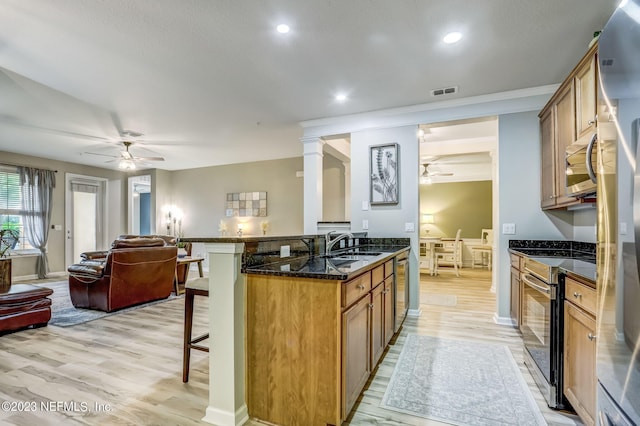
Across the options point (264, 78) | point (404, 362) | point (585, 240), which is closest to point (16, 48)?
point (264, 78)

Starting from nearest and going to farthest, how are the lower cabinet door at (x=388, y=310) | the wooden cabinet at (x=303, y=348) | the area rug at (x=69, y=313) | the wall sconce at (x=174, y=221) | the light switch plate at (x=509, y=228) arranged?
the wooden cabinet at (x=303, y=348) < the lower cabinet door at (x=388, y=310) < the light switch plate at (x=509, y=228) < the area rug at (x=69, y=313) < the wall sconce at (x=174, y=221)

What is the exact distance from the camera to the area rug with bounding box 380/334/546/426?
1845 millimetres

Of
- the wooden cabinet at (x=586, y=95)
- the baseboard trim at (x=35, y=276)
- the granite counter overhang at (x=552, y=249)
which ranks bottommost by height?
the baseboard trim at (x=35, y=276)

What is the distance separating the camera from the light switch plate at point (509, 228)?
352cm

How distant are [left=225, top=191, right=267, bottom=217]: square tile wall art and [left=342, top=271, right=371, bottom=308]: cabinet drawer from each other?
545 cm

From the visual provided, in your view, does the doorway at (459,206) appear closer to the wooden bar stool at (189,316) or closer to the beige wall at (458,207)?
the beige wall at (458,207)

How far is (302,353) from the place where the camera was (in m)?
1.67

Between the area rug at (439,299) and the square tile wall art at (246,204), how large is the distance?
13.3 ft

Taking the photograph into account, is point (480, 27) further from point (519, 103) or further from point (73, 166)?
point (73, 166)

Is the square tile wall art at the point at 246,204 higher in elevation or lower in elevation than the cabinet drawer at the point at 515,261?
higher

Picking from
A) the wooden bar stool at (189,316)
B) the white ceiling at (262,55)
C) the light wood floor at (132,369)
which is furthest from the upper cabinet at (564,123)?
the wooden bar stool at (189,316)

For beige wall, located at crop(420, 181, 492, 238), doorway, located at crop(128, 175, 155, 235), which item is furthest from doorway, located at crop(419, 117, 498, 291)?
doorway, located at crop(128, 175, 155, 235)

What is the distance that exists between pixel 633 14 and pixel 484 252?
836 cm

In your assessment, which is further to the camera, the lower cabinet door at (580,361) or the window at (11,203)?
the window at (11,203)
